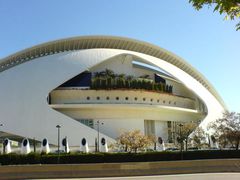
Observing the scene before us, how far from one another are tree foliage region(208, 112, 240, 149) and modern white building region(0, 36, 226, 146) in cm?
839

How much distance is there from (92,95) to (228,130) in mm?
18820

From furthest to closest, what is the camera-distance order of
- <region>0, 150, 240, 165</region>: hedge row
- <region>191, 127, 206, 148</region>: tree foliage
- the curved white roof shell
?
the curved white roof shell → <region>191, 127, 206, 148</region>: tree foliage → <region>0, 150, 240, 165</region>: hedge row

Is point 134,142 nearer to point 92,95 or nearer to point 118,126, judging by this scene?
point 118,126

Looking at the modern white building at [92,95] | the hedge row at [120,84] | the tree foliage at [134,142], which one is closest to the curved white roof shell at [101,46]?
the modern white building at [92,95]

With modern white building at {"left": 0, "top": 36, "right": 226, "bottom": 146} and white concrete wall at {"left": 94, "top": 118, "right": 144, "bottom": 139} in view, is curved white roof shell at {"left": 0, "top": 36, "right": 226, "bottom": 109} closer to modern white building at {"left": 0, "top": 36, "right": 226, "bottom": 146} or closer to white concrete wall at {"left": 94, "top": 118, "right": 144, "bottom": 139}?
modern white building at {"left": 0, "top": 36, "right": 226, "bottom": 146}

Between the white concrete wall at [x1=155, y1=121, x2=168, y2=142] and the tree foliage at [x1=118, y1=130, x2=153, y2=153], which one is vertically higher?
the white concrete wall at [x1=155, y1=121, x2=168, y2=142]

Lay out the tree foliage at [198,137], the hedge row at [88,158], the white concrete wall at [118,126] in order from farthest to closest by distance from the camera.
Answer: the white concrete wall at [118,126] → the tree foliage at [198,137] → the hedge row at [88,158]

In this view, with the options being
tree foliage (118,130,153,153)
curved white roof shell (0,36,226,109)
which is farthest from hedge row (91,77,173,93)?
curved white roof shell (0,36,226,109)

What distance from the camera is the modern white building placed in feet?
147

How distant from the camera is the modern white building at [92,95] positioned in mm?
44812

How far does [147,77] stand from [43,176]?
34.2 meters

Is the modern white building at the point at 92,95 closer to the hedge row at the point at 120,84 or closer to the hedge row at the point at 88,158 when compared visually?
the hedge row at the point at 120,84

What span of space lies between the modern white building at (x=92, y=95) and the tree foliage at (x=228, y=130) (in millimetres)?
8391

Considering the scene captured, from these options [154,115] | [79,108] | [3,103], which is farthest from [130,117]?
[3,103]
